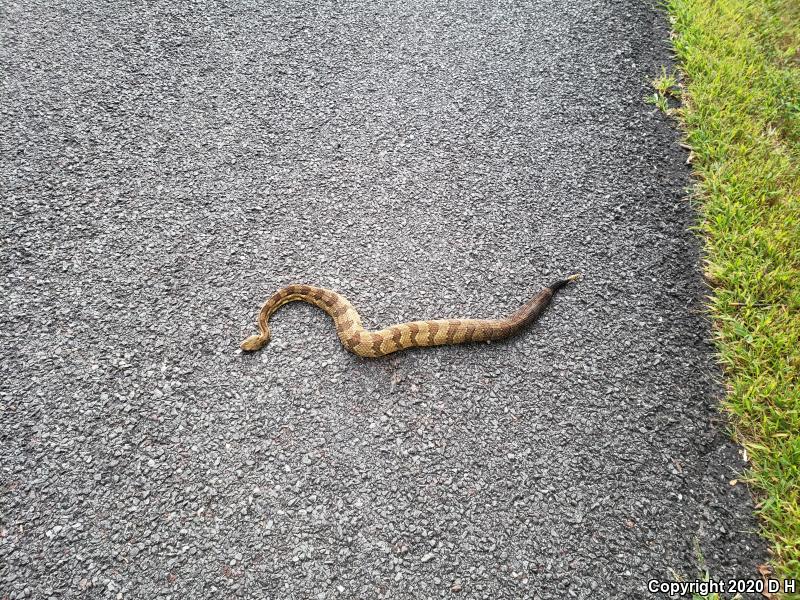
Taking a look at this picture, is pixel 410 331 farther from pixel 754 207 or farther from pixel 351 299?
pixel 754 207

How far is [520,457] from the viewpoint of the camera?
3213 mm

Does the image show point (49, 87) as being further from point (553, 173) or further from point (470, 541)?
point (470, 541)

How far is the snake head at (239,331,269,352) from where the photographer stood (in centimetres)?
363

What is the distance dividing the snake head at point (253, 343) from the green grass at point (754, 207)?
3.14 m

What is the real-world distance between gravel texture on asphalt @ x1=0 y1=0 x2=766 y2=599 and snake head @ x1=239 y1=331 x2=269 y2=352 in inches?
2.5

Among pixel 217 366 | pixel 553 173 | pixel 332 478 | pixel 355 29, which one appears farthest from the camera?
pixel 355 29

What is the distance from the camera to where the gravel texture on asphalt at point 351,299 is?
2895mm

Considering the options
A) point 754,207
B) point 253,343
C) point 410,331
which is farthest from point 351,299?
point 754,207

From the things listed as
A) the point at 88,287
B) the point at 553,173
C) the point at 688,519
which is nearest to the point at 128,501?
the point at 88,287

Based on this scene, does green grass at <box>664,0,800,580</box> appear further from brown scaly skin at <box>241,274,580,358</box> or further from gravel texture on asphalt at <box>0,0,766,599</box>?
brown scaly skin at <box>241,274,580,358</box>

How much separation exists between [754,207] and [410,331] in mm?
2983

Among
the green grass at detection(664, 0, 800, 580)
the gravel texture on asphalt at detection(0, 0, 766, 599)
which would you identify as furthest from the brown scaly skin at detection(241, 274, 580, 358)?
the green grass at detection(664, 0, 800, 580)

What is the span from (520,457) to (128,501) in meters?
2.35

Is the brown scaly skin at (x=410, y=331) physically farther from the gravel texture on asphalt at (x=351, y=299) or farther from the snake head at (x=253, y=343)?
the gravel texture on asphalt at (x=351, y=299)
